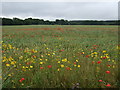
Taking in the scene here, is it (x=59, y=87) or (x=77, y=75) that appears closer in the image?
(x=59, y=87)

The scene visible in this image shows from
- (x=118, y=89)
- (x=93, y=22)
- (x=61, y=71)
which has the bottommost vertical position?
(x=118, y=89)

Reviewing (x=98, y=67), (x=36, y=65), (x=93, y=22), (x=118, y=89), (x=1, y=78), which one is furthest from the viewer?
(x=93, y=22)

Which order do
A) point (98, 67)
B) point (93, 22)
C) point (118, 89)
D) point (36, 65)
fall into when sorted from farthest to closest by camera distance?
point (93, 22) < point (36, 65) < point (98, 67) < point (118, 89)

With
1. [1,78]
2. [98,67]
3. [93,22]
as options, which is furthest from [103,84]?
[93,22]

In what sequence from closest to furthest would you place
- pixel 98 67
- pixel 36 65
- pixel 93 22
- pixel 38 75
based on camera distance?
pixel 38 75
pixel 98 67
pixel 36 65
pixel 93 22

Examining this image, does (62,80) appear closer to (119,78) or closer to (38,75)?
(38,75)

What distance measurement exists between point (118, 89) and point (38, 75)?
1510mm

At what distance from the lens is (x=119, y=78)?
2381mm

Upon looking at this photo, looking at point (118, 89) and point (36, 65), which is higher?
point (36, 65)

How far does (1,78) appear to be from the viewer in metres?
2.36

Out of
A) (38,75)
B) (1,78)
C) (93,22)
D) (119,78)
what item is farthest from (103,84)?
(93,22)

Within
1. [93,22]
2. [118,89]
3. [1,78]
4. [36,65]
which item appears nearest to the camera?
[118,89]

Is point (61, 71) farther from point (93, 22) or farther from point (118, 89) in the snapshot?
point (93, 22)

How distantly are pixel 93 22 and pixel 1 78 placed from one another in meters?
49.8
